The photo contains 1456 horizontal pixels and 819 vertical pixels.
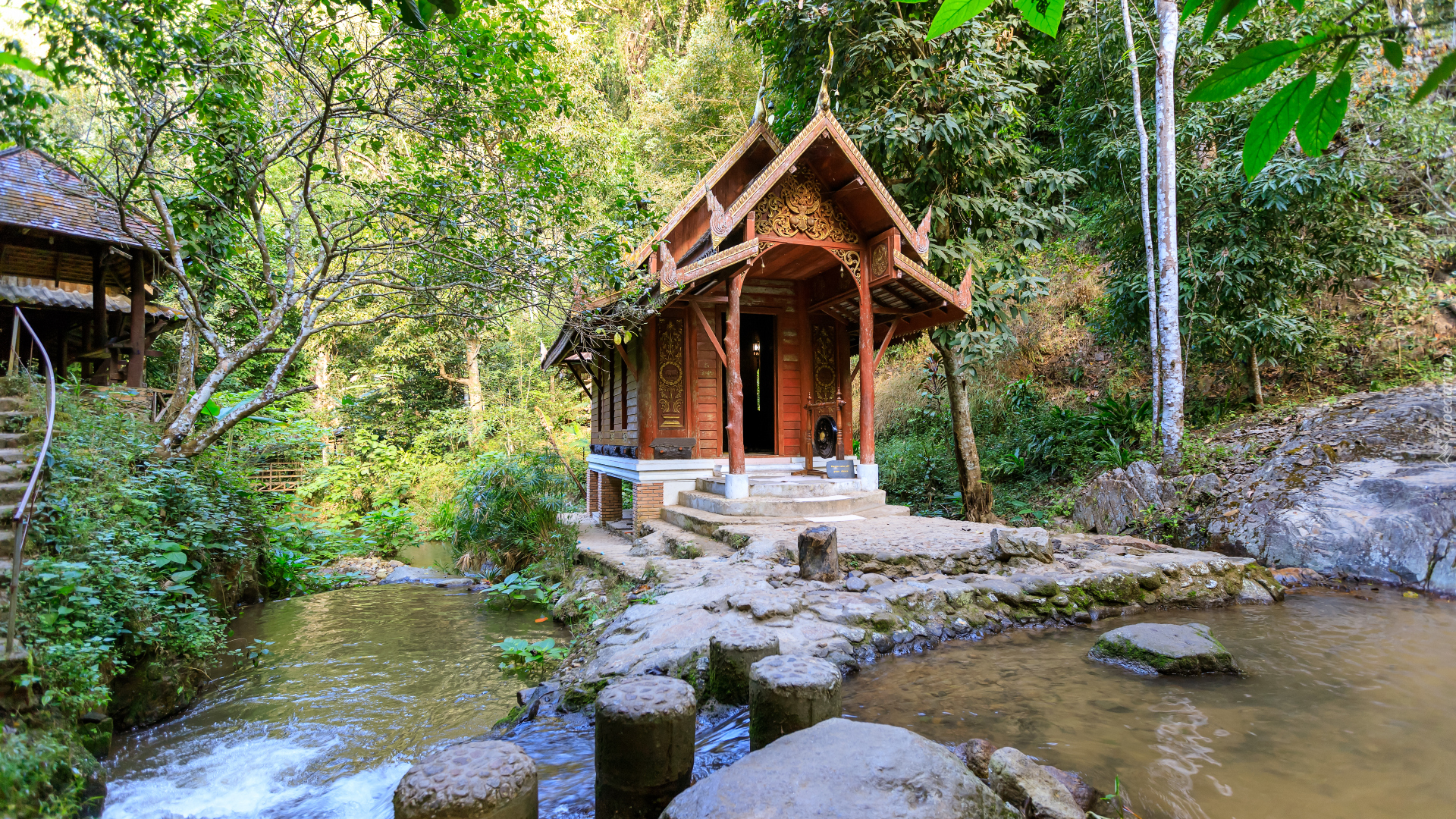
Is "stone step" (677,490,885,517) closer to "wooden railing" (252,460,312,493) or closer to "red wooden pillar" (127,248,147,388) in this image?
"wooden railing" (252,460,312,493)

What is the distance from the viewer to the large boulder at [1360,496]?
698 centimetres

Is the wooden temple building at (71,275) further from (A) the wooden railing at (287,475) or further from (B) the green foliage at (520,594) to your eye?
(B) the green foliage at (520,594)

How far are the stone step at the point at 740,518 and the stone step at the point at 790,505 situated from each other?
0.04m

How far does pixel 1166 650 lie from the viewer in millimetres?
4828

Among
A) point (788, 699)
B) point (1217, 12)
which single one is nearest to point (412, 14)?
point (1217, 12)

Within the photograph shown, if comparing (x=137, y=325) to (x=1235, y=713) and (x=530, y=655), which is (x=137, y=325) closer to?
(x=530, y=655)

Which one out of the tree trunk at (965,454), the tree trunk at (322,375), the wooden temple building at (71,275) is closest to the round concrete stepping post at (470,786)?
the tree trunk at (965,454)

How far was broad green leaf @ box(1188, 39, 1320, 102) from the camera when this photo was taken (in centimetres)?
102

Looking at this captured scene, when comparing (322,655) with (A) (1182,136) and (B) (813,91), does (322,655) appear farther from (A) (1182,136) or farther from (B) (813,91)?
(A) (1182,136)

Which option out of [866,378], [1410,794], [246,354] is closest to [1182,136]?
[866,378]

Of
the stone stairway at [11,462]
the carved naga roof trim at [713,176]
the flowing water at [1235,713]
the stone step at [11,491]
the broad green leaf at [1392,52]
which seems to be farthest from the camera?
the carved naga roof trim at [713,176]

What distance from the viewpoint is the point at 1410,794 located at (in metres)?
3.29

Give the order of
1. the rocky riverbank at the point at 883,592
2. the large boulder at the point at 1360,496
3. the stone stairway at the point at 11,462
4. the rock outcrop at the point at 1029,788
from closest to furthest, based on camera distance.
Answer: the rock outcrop at the point at 1029,788 → the stone stairway at the point at 11,462 → the rocky riverbank at the point at 883,592 → the large boulder at the point at 1360,496

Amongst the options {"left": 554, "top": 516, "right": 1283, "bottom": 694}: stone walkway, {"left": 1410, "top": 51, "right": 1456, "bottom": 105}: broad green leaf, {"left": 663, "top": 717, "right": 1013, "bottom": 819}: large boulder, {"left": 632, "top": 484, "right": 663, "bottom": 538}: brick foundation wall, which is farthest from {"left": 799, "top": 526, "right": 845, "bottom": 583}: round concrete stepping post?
{"left": 1410, "top": 51, "right": 1456, "bottom": 105}: broad green leaf
